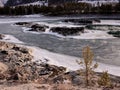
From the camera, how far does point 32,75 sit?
1136 inches

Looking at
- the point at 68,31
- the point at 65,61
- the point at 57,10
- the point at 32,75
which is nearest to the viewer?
the point at 32,75

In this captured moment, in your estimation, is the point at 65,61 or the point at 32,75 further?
the point at 65,61

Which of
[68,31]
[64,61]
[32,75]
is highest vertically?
[32,75]

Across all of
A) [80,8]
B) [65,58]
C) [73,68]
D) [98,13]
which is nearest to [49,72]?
[73,68]

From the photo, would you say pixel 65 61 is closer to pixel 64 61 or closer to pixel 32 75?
pixel 64 61

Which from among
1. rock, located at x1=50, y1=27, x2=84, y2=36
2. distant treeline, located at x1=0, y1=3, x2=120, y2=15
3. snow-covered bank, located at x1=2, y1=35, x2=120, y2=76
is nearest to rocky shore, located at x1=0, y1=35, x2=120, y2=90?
snow-covered bank, located at x1=2, y1=35, x2=120, y2=76

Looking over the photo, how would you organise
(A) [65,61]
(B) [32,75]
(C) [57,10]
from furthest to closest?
1. (C) [57,10]
2. (A) [65,61]
3. (B) [32,75]

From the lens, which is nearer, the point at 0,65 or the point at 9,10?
the point at 0,65

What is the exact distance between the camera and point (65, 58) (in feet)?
133

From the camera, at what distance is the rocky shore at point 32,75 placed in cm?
1958

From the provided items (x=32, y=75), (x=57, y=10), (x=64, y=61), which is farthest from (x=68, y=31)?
(x=57, y=10)

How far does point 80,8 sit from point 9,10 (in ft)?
111

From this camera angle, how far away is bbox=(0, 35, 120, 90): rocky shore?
19.6 metres

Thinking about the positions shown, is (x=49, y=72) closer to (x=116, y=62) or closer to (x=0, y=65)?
(x=0, y=65)
